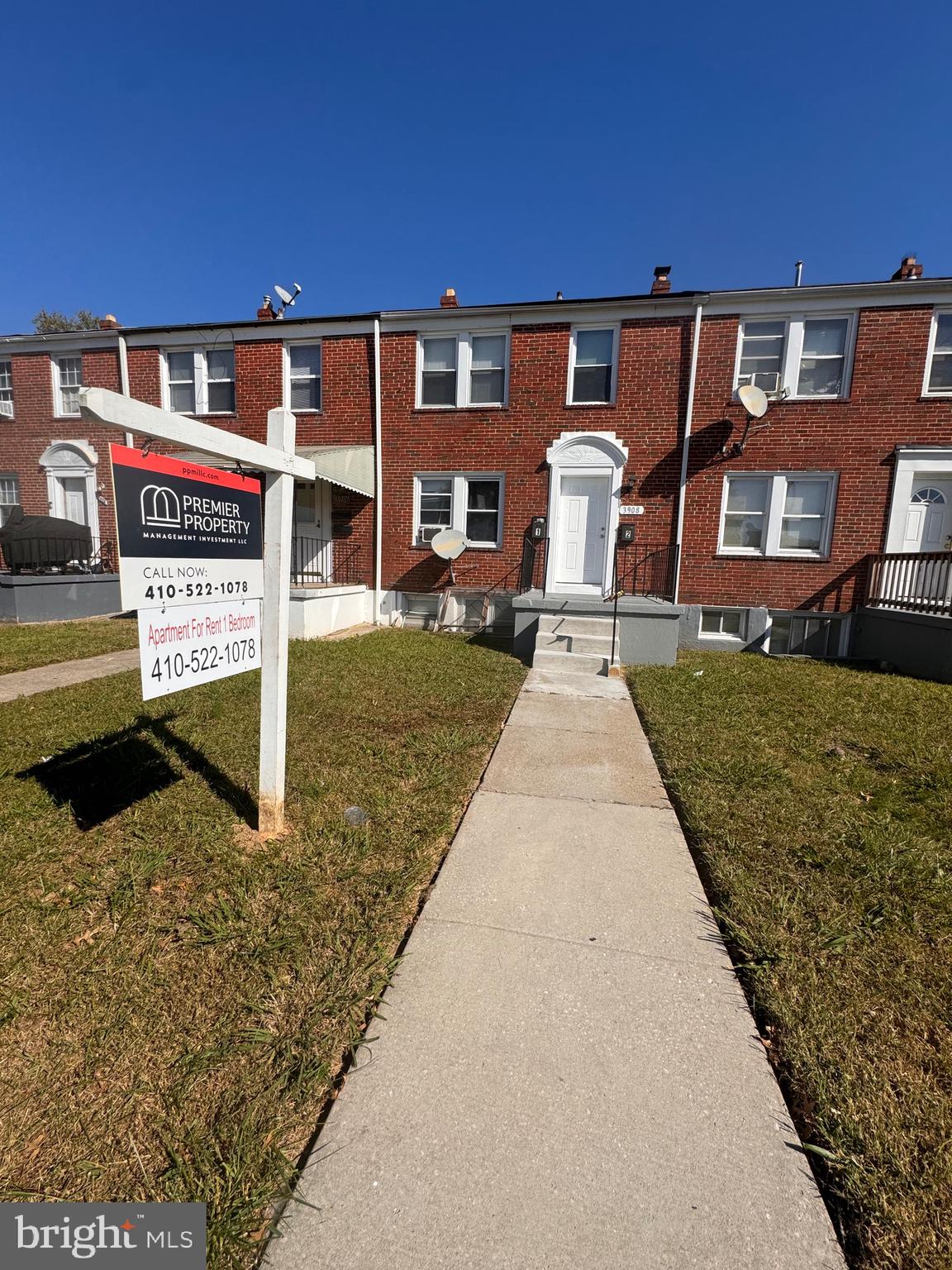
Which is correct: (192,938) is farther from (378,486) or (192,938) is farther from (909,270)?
(909,270)

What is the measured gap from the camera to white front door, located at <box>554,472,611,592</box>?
10664 mm

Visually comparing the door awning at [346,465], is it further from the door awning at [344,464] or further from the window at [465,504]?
the window at [465,504]

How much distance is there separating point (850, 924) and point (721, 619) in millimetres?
8988

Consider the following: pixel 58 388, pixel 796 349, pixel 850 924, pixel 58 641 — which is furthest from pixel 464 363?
pixel 850 924

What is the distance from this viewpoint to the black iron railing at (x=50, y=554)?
10.3 metres

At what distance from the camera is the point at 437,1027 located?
178cm

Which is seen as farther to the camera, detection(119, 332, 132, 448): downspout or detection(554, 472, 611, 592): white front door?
detection(119, 332, 132, 448): downspout

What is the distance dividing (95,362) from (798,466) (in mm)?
15435

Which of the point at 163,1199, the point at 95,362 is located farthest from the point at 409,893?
the point at 95,362

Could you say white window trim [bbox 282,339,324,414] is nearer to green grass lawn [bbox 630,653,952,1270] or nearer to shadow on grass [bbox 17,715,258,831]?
shadow on grass [bbox 17,715,258,831]

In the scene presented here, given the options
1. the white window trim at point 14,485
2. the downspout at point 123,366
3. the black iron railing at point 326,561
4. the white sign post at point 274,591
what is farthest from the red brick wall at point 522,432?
the white window trim at point 14,485

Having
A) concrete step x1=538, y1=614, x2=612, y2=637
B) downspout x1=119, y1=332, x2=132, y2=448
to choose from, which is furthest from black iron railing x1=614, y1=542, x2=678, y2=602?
downspout x1=119, y1=332, x2=132, y2=448

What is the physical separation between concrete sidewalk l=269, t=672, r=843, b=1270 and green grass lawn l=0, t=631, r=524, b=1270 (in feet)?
0.56

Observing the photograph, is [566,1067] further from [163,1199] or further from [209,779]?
[209,779]
